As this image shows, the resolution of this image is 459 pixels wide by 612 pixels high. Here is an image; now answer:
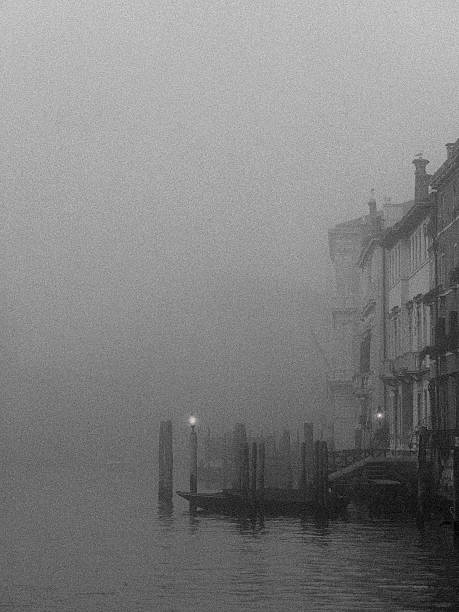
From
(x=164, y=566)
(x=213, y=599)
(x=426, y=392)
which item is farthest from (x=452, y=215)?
(x=213, y=599)

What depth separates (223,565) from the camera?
3656 centimetres

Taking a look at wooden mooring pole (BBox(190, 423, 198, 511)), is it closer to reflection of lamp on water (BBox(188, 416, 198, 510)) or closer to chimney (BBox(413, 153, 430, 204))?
reflection of lamp on water (BBox(188, 416, 198, 510))

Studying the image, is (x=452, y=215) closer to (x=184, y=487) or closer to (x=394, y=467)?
(x=394, y=467)

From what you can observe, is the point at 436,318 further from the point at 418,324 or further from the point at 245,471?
the point at 245,471

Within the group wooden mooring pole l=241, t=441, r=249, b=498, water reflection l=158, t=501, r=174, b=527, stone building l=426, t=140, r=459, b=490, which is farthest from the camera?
wooden mooring pole l=241, t=441, r=249, b=498

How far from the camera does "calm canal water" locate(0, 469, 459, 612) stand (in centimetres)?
2977

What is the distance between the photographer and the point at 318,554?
38.8m

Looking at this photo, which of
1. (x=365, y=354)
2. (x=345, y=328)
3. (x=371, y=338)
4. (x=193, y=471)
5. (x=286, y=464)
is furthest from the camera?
(x=345, y=328)

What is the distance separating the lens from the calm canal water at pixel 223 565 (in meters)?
29.8

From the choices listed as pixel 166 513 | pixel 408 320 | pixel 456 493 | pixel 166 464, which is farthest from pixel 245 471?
pixel 456 493

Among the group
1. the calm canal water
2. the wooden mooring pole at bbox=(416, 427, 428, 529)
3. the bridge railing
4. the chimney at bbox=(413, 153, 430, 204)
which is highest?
the chimney at bbox=(413, 153, 430, 204)

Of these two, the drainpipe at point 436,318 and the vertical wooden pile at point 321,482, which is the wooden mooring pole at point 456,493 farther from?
the drainpipe at point 436,318

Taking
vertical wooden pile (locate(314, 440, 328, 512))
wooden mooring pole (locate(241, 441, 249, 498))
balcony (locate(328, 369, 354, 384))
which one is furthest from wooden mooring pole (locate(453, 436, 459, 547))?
balcony (locate(328, 369, 354, 384))

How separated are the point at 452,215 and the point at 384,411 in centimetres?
1853
